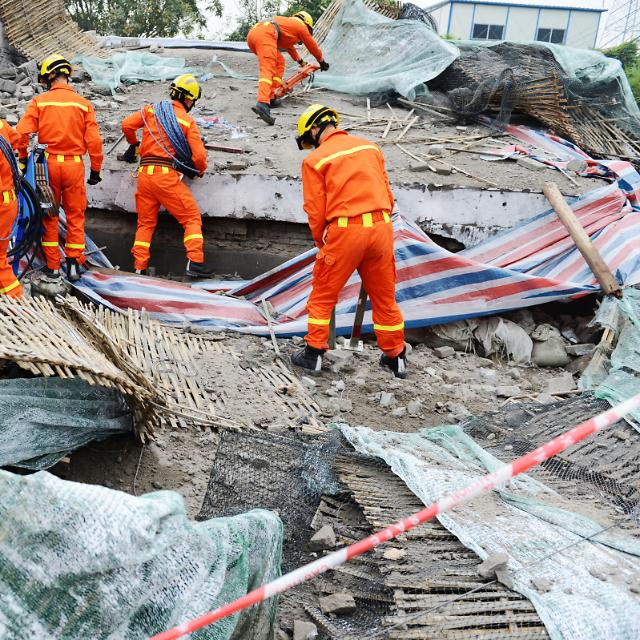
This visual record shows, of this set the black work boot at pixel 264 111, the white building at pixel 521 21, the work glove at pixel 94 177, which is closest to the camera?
the work glove at pixel 94 177

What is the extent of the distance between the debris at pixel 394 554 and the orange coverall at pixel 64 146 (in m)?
4.66

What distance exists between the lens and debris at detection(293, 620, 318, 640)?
2.71 m

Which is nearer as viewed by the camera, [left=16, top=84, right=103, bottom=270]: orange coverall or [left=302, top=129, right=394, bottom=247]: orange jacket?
[left=302, top=129, right=394, bottom=247]: orange jacket

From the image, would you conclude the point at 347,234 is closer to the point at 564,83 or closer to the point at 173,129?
the point at 173,129

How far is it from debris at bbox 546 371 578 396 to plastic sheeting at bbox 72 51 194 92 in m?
6.85

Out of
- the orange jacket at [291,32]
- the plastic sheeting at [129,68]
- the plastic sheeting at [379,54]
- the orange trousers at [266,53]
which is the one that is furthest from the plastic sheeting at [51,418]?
the plastic sheeting at [379,54]

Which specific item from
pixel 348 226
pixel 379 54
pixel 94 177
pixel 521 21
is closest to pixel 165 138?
pixel 94 177

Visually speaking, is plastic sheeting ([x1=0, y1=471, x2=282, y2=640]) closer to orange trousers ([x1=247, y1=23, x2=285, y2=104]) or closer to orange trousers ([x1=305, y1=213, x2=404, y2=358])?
orange trousers ([x1=305, y1=213, x2=404, y2=358])

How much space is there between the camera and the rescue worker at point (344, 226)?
507 centimetres

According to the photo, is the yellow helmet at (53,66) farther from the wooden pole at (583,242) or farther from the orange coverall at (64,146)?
the wooden pole at (583,242)

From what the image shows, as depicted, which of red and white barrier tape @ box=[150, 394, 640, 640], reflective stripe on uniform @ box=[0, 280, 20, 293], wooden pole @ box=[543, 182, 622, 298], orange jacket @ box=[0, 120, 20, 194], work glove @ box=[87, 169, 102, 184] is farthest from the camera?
work glove @ box=[87, 169, 102, 184]

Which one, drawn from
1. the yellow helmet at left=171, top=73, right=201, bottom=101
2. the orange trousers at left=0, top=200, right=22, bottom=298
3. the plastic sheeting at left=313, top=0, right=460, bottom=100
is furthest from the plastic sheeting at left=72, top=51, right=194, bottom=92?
the orange trousers at left=0, top=200, right=22, bottom=298

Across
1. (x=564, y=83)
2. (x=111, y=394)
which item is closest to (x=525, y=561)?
(x=111, y=394)

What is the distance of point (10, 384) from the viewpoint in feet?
11.1
